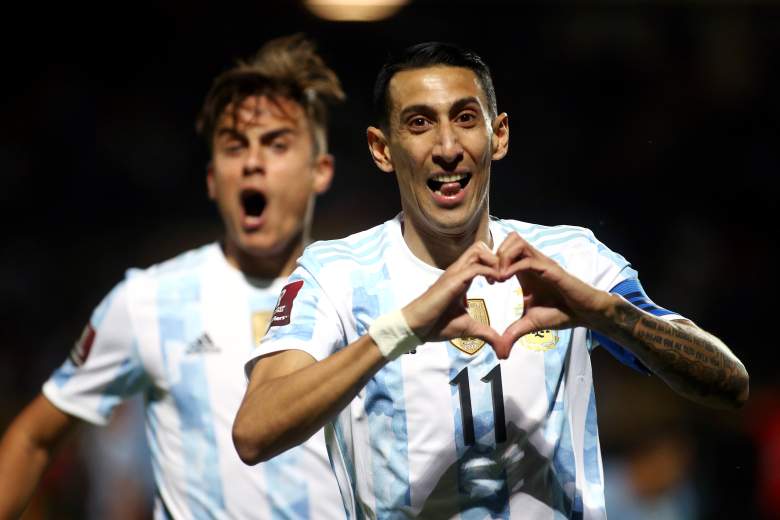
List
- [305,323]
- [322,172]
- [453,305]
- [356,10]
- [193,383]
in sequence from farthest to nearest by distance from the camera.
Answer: [356,10] < [322,172] < [193,383] < [305,323] < [453,305]

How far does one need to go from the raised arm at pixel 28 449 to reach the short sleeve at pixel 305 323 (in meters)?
1.64

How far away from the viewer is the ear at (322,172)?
15.2 ft

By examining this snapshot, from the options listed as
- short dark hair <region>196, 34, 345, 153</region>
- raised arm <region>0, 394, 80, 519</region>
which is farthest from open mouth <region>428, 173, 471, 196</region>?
raised arm <region>0, 394, 80, 519</region>

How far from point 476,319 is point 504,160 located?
454 cm

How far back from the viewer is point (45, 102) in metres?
8.38

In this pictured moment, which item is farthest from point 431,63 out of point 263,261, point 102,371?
point 102,371

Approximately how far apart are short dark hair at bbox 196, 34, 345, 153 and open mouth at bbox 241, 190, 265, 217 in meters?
0.33

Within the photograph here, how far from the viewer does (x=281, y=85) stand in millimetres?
4609

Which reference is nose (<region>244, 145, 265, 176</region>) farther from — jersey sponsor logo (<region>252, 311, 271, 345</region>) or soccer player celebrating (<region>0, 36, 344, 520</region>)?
jersey sponsor logo (<region>252, 311, 271, 345</region>)

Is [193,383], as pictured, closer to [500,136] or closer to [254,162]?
[254,162]

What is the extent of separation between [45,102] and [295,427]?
6.45 metres

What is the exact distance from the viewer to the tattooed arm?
2.61 meters

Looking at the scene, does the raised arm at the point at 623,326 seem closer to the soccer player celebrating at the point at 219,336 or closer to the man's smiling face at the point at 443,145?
the man's smiling face at the point at 443,145

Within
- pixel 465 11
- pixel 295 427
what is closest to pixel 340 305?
pixel 295 427
